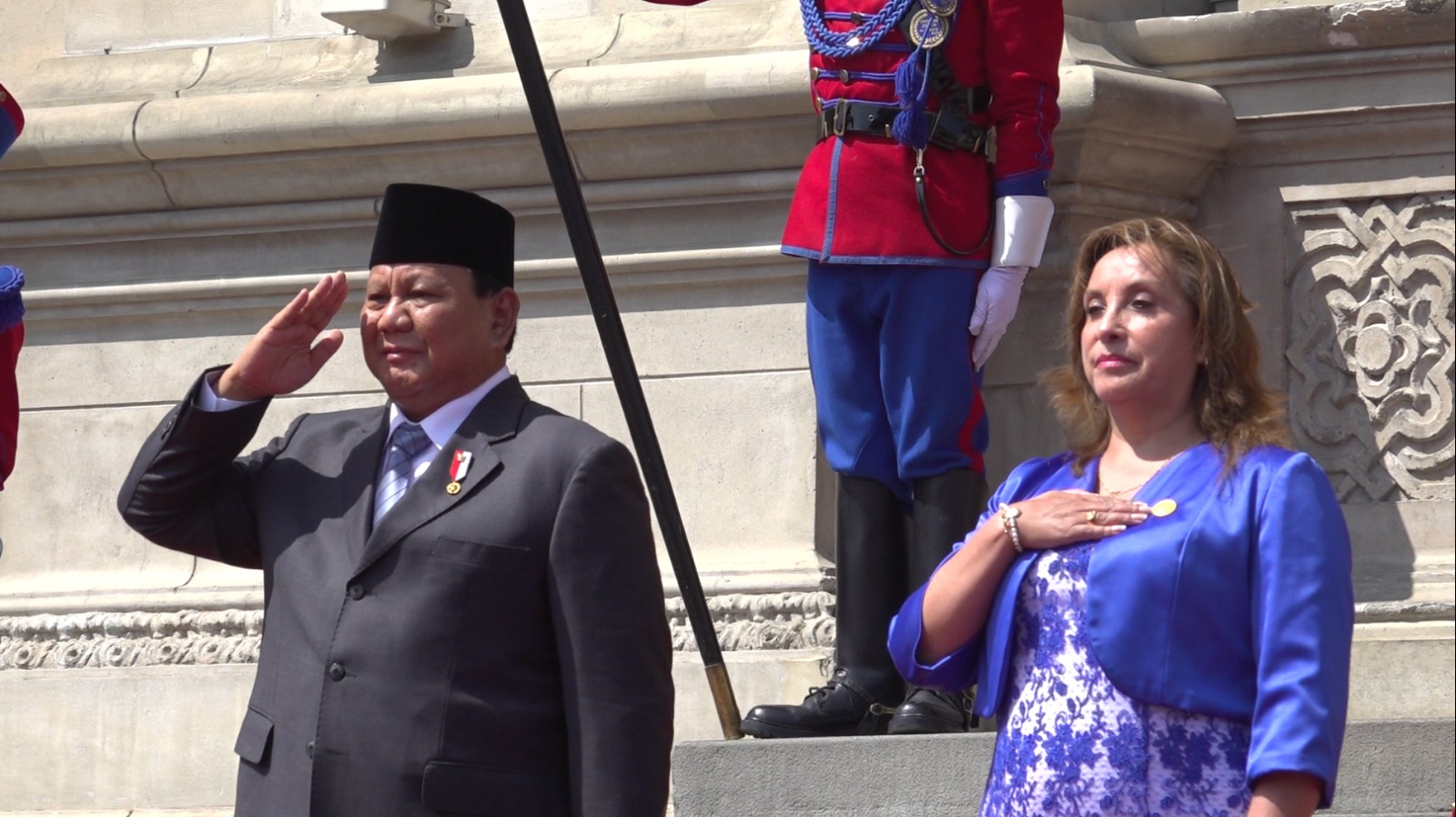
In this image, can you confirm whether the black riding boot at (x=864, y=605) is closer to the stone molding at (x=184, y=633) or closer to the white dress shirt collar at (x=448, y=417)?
the stone molding at (x=184, y=633)

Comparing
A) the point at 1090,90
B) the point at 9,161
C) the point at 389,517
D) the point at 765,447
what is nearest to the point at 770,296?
the point at 765,447

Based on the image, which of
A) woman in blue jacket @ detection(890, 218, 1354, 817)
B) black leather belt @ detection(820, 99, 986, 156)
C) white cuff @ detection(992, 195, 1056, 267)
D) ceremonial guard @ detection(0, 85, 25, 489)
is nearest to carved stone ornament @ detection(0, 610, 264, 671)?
ceremonial guard @ detection(0, 85, 25, 489)

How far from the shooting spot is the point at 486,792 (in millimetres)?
3293

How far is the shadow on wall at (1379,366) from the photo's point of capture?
5754 millimetres

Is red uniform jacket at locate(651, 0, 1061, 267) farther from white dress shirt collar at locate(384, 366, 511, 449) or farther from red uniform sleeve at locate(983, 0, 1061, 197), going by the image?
white dress shirt collar at locate(384, 366, 511, 449)

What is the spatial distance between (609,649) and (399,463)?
1.62 ft

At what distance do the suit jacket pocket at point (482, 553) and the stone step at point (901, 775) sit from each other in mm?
1257

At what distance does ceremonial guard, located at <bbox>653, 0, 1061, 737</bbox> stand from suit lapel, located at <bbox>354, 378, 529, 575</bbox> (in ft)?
4.73

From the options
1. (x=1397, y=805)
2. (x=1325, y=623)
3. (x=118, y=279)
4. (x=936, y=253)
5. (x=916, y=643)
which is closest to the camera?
(x=1325, y=623)

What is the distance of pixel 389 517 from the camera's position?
342 cm

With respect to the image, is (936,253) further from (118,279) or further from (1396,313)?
(118,279)

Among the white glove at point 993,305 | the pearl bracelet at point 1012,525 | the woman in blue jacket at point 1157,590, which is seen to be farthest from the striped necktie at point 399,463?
the white glove at point 993,305

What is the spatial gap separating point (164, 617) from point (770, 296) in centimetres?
181

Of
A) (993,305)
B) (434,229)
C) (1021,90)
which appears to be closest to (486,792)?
(434,229)
